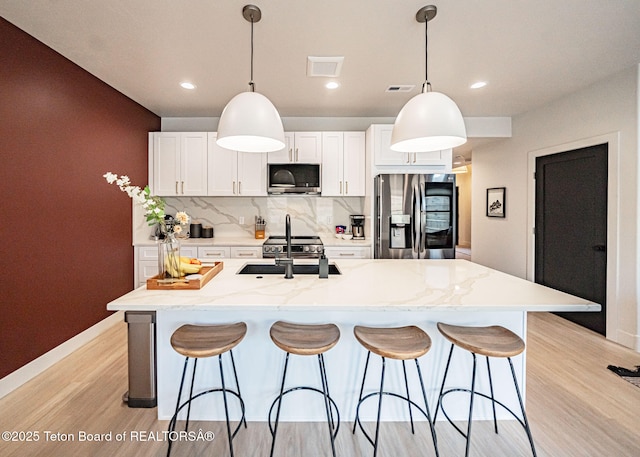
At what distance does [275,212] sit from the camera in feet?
15.2

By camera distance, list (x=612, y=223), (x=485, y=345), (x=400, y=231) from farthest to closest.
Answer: (x=400, y=231)
(x=612, y=223)
(x=485, y=345)

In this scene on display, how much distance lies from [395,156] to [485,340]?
2.71 m

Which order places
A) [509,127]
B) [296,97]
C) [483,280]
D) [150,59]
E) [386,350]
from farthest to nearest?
[509,127] < [296,97] < [150,59] < [483,280] < [386,350]

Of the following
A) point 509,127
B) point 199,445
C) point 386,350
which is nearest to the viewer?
point 386,350

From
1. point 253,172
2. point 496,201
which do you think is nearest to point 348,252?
point 253,172

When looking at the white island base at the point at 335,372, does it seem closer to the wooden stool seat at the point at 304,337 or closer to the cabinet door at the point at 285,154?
the wooden stool seat at the point at 304,337

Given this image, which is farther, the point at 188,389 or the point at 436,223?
the point at 436,223

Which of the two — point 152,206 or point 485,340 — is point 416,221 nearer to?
point 485,340

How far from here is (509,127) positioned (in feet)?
15.1

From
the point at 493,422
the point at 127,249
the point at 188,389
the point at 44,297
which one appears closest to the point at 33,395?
the point at 44,297

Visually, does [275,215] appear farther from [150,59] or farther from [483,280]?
[483,280]

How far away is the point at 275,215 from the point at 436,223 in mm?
2167

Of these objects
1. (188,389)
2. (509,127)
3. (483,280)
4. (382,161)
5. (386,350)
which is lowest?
(188,389)

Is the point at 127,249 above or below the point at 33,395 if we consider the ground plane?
above
